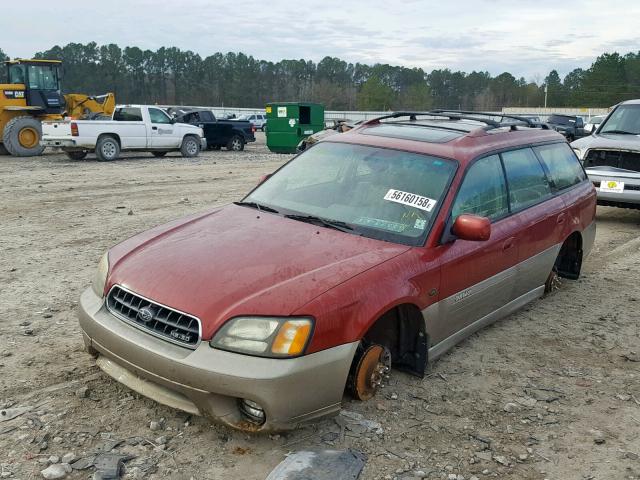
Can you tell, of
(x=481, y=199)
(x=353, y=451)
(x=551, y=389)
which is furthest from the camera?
(x=481, y=199)

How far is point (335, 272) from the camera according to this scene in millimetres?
3205

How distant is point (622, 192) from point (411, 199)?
20.9ft

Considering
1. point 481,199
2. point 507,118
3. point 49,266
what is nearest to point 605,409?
point 481,199

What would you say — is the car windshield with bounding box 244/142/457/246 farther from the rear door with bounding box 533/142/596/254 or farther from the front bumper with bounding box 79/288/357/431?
the rear door with bounding box 533/142/596/254

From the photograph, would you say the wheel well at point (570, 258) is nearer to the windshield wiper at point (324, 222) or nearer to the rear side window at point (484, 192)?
the rear side window at point (484, 192)

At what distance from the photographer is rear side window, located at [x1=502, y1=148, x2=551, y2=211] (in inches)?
180

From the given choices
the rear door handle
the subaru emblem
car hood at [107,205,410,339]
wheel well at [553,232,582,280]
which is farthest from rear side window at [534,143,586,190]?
the subaru emblem

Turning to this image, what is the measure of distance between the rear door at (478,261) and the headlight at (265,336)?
1132 mm

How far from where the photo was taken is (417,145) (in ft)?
13.9

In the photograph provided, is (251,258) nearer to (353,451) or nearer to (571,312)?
(353,451)

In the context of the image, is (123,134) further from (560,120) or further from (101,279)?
(560,120)

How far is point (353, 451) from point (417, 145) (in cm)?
223

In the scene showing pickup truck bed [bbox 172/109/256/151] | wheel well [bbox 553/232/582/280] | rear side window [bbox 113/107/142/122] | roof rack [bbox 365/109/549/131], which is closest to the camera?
roof rack [bbox 365/109/549/131]

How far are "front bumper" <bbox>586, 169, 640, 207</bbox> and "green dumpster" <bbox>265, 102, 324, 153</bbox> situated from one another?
48.4 feet
